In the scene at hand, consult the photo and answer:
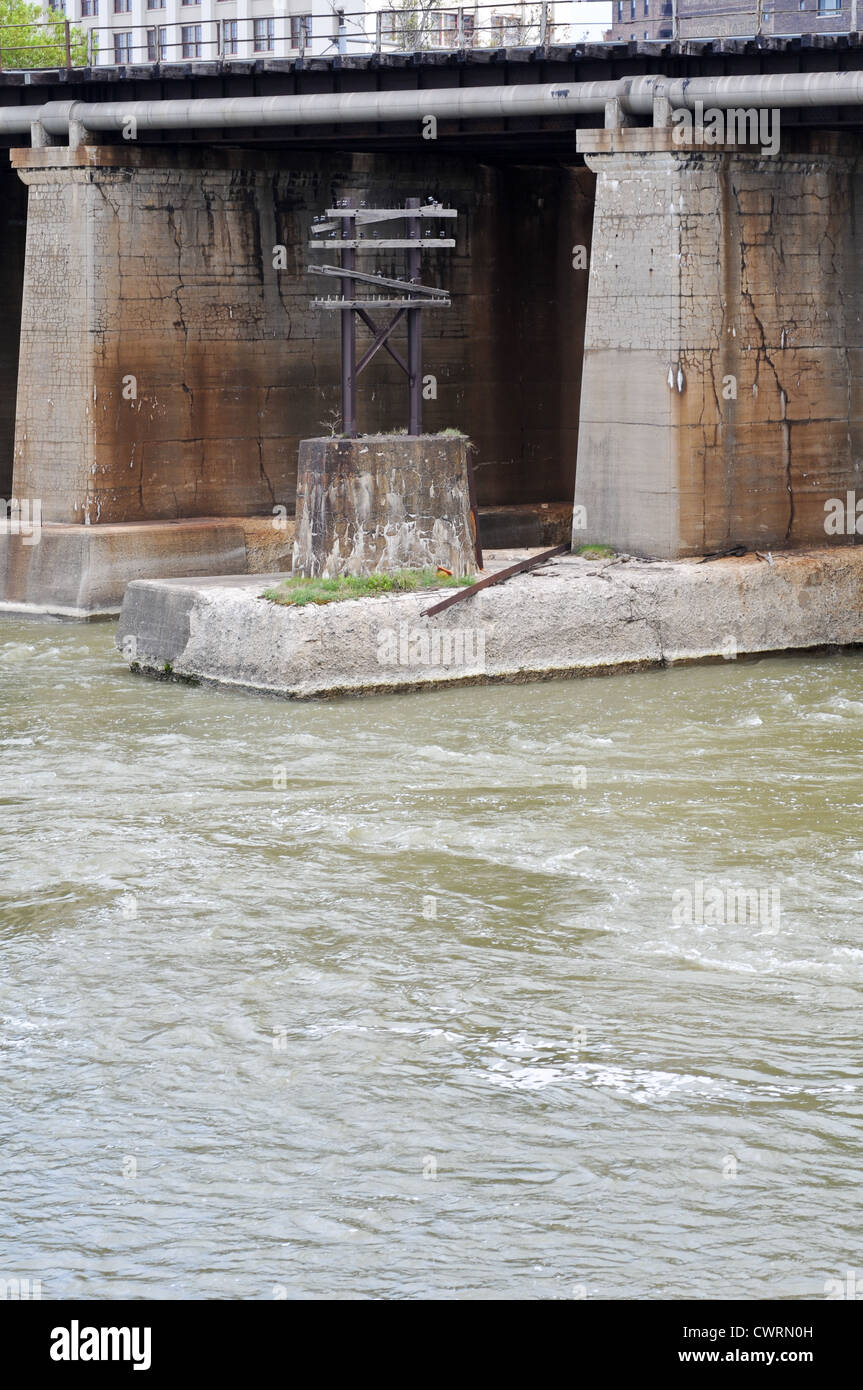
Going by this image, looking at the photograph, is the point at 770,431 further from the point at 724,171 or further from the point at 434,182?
the point at 434,182

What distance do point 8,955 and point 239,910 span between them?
1586mm

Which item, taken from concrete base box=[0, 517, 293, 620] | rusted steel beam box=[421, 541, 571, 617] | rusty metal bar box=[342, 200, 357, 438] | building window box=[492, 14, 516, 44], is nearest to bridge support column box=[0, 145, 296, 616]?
concrete base box=[0, 517, 293, 620]

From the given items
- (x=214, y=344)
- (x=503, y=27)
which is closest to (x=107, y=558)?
(x=214, y=344)

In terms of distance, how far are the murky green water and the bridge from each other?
18.2 ft

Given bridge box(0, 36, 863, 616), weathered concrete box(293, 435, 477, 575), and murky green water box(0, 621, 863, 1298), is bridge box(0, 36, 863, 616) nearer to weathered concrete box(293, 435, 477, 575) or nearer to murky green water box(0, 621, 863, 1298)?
weathered concrete box(293, 435, 477, 575)

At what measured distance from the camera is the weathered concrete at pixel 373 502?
64.5 feet

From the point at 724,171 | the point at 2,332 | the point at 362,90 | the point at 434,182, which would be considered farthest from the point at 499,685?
the point at 2,332

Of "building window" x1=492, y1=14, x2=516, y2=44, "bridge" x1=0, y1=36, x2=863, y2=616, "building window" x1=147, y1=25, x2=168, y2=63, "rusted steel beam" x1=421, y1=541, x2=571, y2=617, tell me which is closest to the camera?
"rusted steel beam" x1=421, y1=541, x2=571, y2=617

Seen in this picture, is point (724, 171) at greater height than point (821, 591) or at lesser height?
greater

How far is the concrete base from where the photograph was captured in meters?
25.2

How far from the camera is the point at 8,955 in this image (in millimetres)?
11492

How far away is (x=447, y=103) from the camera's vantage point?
23.2 meters

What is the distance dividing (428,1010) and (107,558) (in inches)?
623
